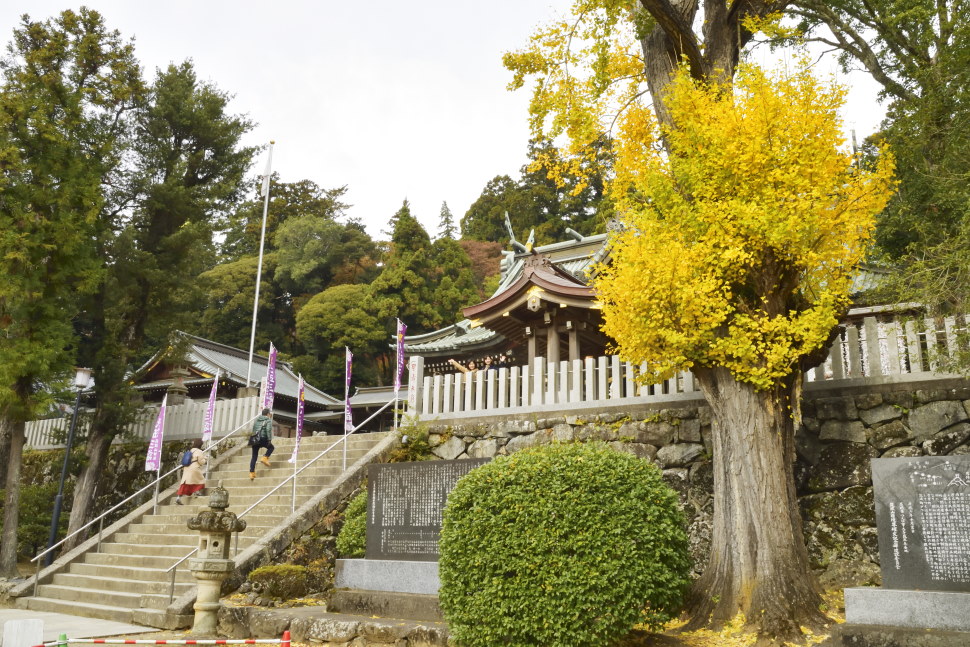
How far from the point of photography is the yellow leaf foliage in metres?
7.86

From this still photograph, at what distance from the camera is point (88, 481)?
51.6 feet

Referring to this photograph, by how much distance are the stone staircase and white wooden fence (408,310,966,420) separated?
5.67 feet

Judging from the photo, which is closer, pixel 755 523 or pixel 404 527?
pixel 755 523

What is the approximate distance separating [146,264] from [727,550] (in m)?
13.6

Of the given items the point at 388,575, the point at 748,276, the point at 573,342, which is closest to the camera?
the point at 748,276

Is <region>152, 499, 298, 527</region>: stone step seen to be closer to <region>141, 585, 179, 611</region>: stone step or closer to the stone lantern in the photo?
<region>141, 585, 179, 611</region>: stone step

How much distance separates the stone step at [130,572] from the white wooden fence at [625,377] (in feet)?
15.2

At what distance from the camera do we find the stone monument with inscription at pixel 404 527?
8641mm

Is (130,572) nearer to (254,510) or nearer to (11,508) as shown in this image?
(254,510)

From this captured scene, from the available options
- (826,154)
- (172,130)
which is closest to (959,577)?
(826,154)

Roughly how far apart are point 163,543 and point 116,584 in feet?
→ 3.74

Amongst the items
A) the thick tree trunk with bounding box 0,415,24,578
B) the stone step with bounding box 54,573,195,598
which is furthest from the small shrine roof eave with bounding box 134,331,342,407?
the stone step with bounding box 54,573,195,598

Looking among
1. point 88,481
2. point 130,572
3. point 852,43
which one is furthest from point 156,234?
point 852,43

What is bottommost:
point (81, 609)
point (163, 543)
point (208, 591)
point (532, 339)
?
point (81, 609)
